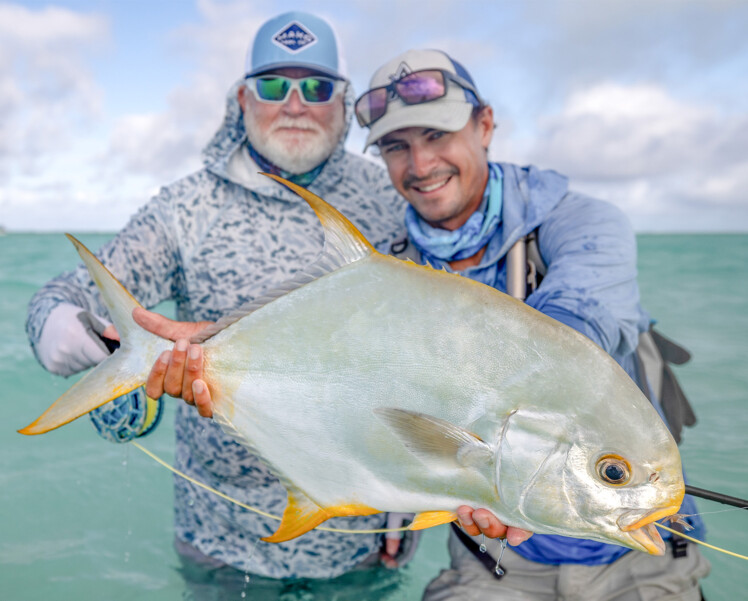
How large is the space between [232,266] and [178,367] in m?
1.07

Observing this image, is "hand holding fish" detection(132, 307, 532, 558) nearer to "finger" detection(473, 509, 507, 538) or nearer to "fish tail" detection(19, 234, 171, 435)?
"fish tail" detection(19, 234, 171, 435)

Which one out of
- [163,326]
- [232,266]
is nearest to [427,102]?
[232,266]

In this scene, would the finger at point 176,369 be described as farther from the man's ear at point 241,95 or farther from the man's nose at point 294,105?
the man's ear at point 241,95

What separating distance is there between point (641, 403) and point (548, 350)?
0.68 feet

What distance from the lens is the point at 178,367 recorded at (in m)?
1.51

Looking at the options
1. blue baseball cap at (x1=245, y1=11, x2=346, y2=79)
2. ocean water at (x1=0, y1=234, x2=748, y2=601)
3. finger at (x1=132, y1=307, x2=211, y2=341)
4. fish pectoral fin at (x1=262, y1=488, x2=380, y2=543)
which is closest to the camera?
fish pectoral fin at (x1=262, y1=488, x2=380, y2=543)

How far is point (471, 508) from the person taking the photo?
4.28 feet

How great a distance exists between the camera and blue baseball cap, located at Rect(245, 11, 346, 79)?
2.55m

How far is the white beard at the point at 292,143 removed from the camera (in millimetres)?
2564

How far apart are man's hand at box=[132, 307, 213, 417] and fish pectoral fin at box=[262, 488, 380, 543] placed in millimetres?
318

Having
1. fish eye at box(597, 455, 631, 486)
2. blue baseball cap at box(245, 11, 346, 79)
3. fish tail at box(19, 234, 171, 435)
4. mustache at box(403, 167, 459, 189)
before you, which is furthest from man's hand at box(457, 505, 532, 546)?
blue baseball cap at box(245, 11, 346, 79)

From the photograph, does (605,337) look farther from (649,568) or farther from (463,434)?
(649,568)

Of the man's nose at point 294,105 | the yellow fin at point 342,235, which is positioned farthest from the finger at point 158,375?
the man's nose at point 294,105

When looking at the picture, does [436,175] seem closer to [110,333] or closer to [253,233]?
[253,233]
